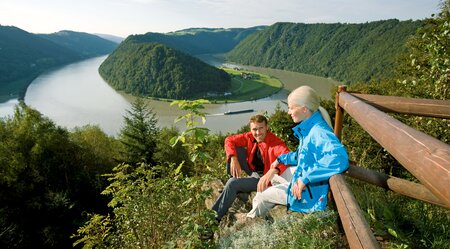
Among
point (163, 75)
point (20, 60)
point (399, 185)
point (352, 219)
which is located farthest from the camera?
point (20, 60)

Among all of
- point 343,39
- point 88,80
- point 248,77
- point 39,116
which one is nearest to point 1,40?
point 88,80

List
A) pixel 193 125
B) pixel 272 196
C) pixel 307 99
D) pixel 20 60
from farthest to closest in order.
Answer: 1. pixel 20 60
2. pixel 272 196
3. pixel 193 125
4. pixel 307 99

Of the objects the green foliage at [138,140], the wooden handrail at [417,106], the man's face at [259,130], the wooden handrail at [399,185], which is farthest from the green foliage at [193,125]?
the green foliage at [138,140]

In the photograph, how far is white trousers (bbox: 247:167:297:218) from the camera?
3.58 m

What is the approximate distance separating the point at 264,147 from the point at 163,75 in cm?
13509

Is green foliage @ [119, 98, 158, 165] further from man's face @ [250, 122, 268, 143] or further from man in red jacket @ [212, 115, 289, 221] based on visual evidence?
man's face @ [250, 122, 268, 143]


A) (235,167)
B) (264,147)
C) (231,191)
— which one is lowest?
(231,191)

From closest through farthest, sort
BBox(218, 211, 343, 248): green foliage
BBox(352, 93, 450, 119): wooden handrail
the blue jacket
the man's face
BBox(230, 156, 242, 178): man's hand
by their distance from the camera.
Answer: BBox(352, 93, 450, 119): wooden handrail, the blue jacket, BBox(218, 211, 343, 248): green foliage, the man's face, BBox(230, 156, 242, 178): man's hand

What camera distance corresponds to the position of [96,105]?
98000 mm

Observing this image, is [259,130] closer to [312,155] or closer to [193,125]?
[193,125]

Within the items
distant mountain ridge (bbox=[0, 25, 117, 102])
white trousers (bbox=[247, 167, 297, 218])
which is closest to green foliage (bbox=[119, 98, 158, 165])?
white trousers (bbox=[247, 167, 297, 218])

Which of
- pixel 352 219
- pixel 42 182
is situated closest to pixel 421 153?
pixel 352 219

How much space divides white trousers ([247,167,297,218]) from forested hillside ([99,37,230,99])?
4596 inches

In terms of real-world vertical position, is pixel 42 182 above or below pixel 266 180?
below
